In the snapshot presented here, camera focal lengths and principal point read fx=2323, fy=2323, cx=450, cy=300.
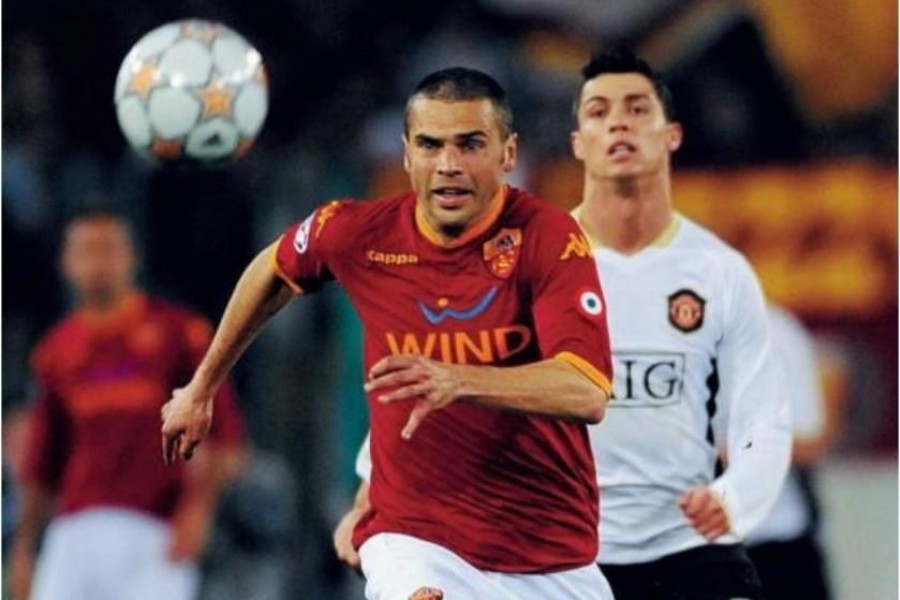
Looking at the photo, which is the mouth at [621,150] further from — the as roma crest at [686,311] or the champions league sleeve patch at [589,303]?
the champions league sleeve patch at [589,303]

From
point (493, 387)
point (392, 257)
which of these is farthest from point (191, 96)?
point (493, 387)

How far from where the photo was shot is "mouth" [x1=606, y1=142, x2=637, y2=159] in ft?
23.2

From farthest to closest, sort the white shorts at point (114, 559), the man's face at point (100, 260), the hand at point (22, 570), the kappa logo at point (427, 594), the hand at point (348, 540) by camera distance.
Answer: the man's face at point (100, 260) → the white shorts at point (114, 559) → the hand at point (22, 570) → the hand at point (348, 540) → the kappa logo at point (427, 594)

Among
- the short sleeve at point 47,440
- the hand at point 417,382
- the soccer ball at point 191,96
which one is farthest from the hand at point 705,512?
the short sleeve at point 47,440

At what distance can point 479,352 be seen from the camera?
593cm

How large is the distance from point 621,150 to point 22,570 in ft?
15.2

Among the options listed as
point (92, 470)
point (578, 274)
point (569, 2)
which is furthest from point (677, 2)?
point (578, 274)

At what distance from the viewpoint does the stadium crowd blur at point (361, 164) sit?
12641 mm

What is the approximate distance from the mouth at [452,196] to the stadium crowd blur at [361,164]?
666 centimetres

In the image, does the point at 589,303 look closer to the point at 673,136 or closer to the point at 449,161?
the point at 449,161

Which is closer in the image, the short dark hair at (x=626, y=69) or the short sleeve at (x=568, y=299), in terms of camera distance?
the short sleeve at (x=568, y=299)

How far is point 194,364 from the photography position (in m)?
10.7

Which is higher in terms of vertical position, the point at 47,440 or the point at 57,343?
the point at 57,343

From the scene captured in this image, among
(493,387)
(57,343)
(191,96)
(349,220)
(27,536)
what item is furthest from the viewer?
(57,343)
